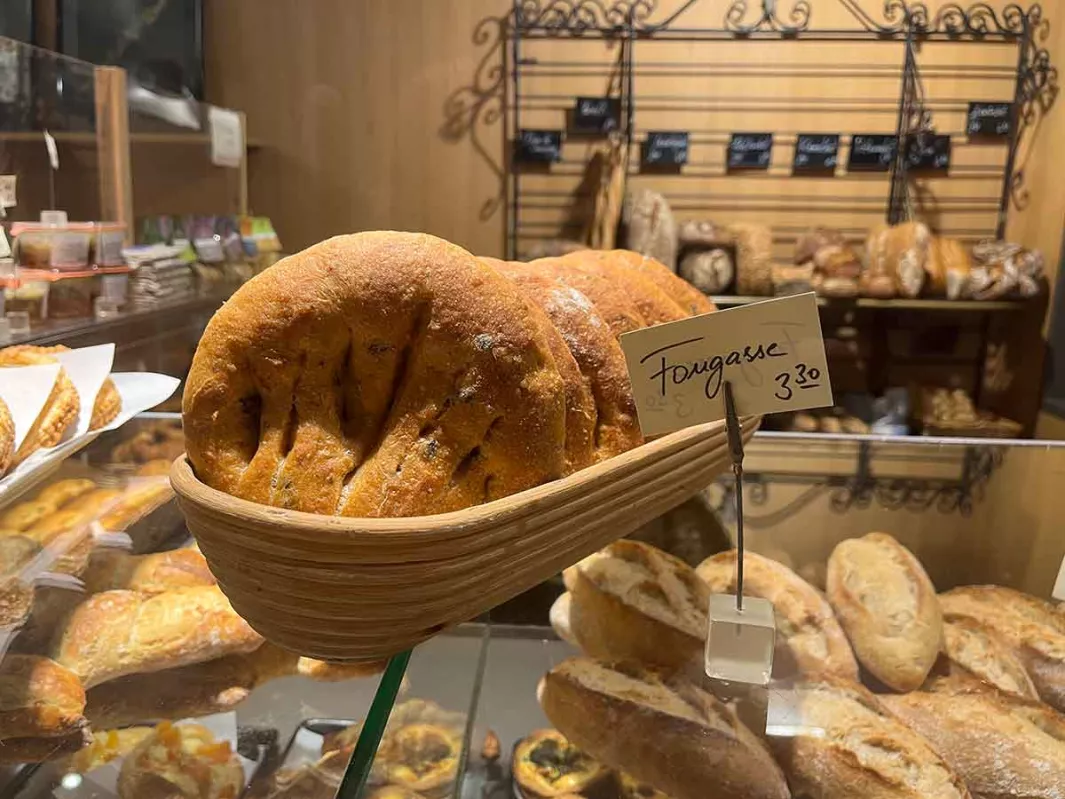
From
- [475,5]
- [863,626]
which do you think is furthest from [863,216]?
[863,626]

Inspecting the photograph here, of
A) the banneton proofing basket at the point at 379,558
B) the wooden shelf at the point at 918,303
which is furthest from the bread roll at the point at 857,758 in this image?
the wooden shelf at the point at 918,303

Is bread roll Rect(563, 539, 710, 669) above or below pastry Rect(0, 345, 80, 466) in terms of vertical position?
below

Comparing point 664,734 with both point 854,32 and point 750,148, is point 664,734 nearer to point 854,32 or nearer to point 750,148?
point 750,148

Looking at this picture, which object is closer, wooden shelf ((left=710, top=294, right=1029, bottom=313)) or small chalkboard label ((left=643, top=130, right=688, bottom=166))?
wooden shelf ((left=710, top=294, right=1029, bottom=313))

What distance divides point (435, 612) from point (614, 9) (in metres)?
2.98

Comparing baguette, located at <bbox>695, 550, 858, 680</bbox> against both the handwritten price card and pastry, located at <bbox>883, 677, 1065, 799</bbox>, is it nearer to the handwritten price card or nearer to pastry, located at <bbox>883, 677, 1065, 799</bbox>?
pastry, located at <bbox>883, 677, 1065, 799</bbox>

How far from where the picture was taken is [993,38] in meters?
3.05

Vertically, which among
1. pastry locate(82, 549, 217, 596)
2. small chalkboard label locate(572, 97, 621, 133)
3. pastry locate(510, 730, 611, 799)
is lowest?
pastry locate(510, 730, 611, 799)

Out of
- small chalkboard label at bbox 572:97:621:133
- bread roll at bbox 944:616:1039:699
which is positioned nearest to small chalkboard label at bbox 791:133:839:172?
small chalkboard label at bbox 572:97:621:133

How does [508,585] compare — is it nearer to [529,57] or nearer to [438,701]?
[438,701]

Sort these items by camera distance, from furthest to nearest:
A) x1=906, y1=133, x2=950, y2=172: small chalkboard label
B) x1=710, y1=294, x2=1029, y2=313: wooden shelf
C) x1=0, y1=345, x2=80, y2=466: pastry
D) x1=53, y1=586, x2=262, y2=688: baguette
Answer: x1=906, y1=133, x2=950, y2=172: small chalkboard label → x1=710, y1=294, x2=1029, y2=313: wooden shelf → x1=0, y1=345, x2=80, y2=466: pastry → x1=53, y1=586, x2=262, y2=688: baguette

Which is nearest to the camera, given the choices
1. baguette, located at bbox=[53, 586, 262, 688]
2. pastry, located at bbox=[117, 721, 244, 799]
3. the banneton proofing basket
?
the banneton proofing basket

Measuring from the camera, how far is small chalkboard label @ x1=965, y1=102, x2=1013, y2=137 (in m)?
3.04

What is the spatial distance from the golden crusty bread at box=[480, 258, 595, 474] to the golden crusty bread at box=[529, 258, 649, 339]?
119mm
